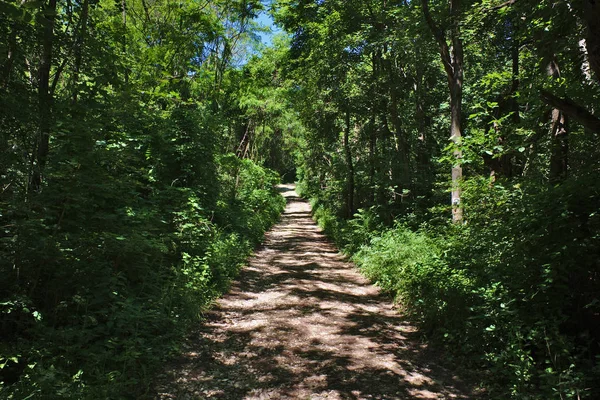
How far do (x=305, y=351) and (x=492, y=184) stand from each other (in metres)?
4.43

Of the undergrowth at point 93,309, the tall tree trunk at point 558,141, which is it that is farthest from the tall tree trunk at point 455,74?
the undergrowth at point 93,309

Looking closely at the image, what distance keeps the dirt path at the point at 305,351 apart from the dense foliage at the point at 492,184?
591mm

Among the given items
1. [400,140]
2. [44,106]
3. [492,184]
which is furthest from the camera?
[400,140]

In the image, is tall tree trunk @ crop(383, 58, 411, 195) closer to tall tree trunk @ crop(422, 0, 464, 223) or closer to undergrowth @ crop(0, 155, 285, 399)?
tall tree trunk @ crop(422, 0, 464, 223)

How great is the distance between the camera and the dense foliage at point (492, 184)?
395cm

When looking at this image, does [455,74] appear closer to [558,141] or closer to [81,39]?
[558,141]

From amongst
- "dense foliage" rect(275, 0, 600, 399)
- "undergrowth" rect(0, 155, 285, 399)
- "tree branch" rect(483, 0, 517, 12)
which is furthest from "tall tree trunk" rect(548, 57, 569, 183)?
"undergrowth" rect(0, 155, 285, 399)

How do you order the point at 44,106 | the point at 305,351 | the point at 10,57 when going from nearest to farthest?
the point at 10,57 < the point at 44,106 < the point at 305,351

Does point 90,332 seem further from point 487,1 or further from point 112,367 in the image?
point 487,1

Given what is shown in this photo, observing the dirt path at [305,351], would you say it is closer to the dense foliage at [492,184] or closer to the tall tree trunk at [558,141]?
the dense foliage at [492,184]

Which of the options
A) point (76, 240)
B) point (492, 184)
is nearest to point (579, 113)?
point (492, 184)

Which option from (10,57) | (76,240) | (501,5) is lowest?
(76,240)

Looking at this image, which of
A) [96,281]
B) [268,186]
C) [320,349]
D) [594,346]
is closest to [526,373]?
[594,346]

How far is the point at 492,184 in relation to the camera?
6691 mm
